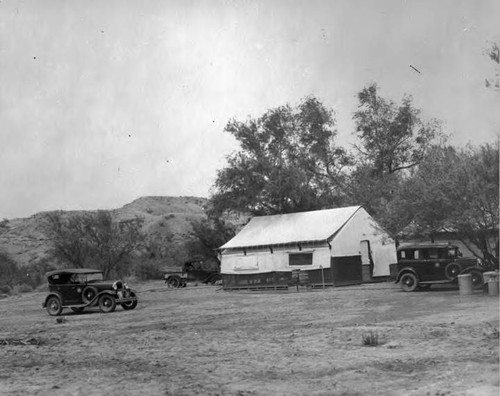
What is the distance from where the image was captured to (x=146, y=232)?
7356cm

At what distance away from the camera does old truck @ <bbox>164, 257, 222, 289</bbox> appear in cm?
3891

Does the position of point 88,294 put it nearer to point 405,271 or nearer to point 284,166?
point 405,271

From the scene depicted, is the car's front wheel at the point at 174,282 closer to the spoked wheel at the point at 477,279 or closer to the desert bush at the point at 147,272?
the desert bush at the point at 147,272

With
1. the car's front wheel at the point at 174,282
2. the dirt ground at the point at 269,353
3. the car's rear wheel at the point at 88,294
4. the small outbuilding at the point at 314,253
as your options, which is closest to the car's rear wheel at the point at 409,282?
the dirt ground at the point at 269,353

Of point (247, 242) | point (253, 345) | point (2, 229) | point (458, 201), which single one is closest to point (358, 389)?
point (253, 345)

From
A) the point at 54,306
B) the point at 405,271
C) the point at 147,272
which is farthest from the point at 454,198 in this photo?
the point at 147,272

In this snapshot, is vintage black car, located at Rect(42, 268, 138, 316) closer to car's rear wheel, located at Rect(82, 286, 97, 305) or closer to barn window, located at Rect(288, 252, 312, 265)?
car's rear wheel, located at Rect(82, 286, 97, 305)

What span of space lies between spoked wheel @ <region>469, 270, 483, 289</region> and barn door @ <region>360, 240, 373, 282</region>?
1150 centimetres

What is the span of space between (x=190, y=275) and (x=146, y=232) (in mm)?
33525

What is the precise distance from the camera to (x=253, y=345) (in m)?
11.4

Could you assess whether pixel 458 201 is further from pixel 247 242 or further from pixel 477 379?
pixel 247 242

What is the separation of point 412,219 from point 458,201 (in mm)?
2868

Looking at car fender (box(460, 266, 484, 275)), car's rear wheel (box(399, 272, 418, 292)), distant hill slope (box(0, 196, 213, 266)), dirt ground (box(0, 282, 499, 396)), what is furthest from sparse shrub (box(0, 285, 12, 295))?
car fender (box(460, 266, 484, 275))

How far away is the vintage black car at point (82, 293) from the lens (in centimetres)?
2177
